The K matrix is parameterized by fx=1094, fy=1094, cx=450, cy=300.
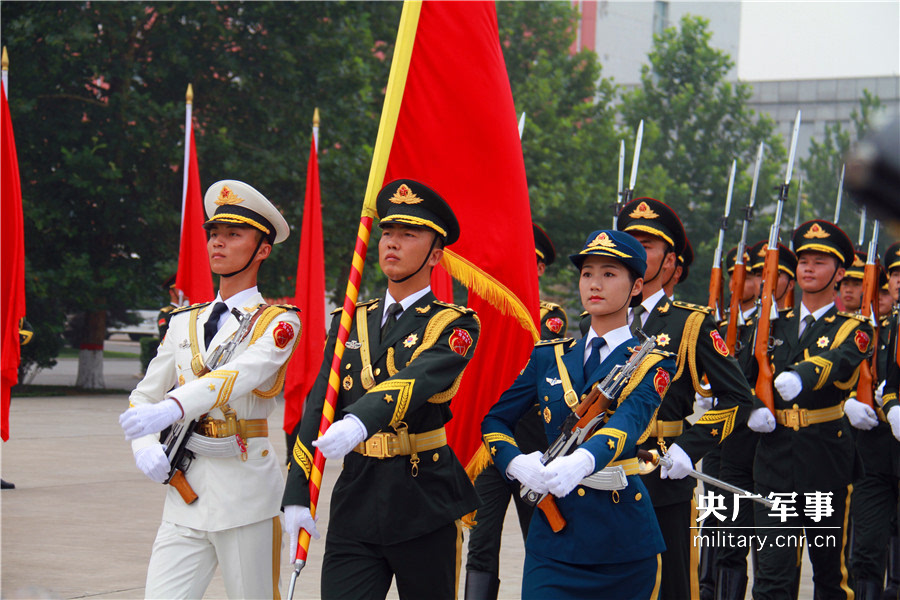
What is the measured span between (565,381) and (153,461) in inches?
59.3

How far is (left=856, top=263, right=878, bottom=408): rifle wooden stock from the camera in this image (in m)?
7.21

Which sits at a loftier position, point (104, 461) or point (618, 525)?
point (618, 525)

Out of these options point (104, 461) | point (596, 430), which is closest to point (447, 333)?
point (596, 430)

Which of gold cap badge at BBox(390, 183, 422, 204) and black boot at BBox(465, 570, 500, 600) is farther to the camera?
black boot at BBox(465, 570, 500, 600)

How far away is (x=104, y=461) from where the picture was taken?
12.3m

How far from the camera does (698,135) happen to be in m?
37.0

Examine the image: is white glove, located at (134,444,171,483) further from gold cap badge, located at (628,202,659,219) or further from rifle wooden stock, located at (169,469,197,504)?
gold cap badge, located at (628,202,659,219)

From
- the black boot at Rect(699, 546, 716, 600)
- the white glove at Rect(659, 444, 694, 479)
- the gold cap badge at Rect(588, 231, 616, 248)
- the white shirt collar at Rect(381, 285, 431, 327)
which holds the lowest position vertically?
the black boot at Rect(699, 546, 716, 600)

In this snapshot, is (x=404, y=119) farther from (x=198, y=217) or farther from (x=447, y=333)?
(x=198, y=217)

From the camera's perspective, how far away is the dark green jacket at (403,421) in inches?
148

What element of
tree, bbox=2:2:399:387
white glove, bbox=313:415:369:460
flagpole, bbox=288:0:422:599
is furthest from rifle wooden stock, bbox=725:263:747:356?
tree, bbox=2:2:399:387

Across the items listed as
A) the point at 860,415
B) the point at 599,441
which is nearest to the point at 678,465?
the point at 599,441

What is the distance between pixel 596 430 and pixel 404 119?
5.64ft

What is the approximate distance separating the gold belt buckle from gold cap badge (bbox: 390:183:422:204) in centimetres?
88
